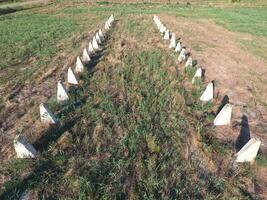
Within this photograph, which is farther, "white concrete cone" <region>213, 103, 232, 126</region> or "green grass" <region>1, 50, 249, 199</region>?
"white concrete cone" <region>213, 103, 232, 126</region>

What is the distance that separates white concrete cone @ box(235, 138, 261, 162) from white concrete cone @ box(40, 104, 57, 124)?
13.3 ft

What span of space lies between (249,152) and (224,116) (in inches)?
54.0

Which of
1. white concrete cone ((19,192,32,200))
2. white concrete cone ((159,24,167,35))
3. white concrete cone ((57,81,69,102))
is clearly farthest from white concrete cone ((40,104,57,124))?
white concrete cone ((159,24,167,35))

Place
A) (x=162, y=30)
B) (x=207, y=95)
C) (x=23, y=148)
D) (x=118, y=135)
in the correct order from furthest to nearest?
(x=162, y=30)
(x=207, y=95)
(x=118, y=135)
(x=23, y=148)

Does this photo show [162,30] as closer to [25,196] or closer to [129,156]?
[129,156]

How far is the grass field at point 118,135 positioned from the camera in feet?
15.7

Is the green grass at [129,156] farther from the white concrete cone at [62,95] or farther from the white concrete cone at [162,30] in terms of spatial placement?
the white concrete cone at [162,30]

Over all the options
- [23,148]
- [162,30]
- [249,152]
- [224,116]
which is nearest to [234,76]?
[224,116]

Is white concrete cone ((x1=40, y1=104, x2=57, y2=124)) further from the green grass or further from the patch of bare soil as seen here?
the patch of bare soil

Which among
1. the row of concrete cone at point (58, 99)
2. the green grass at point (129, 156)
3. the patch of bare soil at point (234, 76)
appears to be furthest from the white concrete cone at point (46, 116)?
the patch of bare soil at point (234, 76)

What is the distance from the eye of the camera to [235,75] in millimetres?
10164

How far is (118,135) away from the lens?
6.06 m

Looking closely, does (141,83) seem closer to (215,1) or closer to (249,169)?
(249,169)

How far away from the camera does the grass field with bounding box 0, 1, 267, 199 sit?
4.78 m
